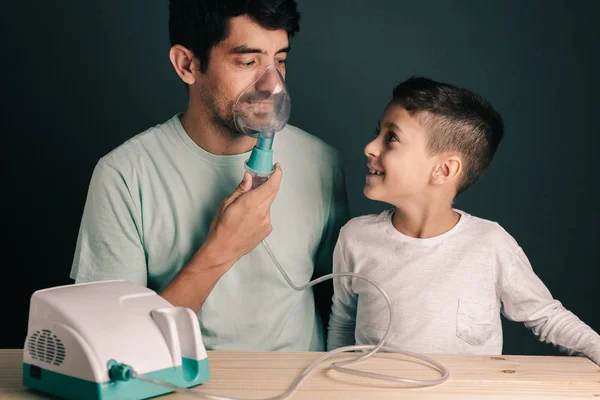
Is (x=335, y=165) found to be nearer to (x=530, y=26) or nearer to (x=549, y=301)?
(x=549, y=301)

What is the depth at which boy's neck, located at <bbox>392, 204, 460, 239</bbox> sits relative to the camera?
1.53 meters

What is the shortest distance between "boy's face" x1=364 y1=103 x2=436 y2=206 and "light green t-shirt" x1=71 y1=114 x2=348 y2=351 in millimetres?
217

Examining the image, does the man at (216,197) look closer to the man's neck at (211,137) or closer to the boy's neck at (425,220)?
the man's neck at (211,137)

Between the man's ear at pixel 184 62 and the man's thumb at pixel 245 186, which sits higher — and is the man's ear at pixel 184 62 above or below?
above

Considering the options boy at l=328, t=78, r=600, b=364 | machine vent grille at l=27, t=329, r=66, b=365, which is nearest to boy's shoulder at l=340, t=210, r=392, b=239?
boy at l=328, t=78, r=600, b=364

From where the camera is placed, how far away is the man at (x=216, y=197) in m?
1.55

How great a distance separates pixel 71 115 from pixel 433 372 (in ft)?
4.44

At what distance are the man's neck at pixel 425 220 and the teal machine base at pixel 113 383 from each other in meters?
0.71

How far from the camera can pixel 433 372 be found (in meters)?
1.05

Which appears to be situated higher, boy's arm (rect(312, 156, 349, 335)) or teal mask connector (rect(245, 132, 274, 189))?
teal mask connector (rect(245, 132, 274, 189))

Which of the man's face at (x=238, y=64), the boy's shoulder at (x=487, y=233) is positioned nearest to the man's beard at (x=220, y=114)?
the man's face at (x=238, y=64)

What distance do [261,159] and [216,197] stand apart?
234 millimetres

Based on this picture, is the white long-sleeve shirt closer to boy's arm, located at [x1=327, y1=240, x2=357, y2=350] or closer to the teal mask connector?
boy's arm, located at [x1=327, y1=240, x2=357, y2=350]

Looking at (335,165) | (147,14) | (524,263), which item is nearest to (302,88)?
(335,165)
